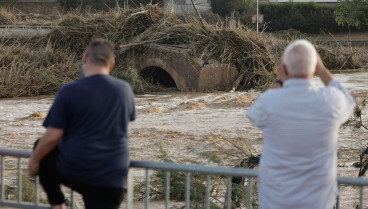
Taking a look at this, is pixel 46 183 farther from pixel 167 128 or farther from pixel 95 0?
pixel 95 0

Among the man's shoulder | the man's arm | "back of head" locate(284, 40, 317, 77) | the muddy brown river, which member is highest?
"back of head" locate(284, 40, 317, 77)

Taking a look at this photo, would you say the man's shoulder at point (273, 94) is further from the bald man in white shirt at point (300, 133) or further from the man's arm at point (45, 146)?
the man's arm at point (45, 146)

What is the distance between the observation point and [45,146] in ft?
14.0

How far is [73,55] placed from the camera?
2522 cm

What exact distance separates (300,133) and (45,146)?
1.54 meters

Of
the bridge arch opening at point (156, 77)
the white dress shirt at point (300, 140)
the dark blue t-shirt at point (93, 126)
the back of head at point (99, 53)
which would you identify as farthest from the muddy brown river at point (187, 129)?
the back of head at point (99, 53)

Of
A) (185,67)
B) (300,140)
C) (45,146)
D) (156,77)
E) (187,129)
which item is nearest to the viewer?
(300,140)

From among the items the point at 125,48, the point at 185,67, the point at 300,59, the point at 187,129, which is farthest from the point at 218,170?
the point at 125,48

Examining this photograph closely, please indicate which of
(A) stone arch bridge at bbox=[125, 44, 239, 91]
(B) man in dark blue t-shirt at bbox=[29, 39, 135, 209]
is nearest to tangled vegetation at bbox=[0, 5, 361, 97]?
(A) stone arch bridge at bbox=[125, 44, 239, 91]

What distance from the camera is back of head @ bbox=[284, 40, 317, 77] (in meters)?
3.82

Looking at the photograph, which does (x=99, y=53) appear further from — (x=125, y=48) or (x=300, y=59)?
(x=125, y=48)

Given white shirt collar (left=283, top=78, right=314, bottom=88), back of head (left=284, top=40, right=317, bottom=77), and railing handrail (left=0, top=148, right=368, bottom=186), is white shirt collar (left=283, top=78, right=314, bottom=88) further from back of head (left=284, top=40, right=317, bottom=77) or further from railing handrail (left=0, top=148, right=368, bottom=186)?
railing handrail (left=0, top=148, right=368, bottom=186)

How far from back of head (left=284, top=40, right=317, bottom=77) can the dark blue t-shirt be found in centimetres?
101

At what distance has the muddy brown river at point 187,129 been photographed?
39.9ft
